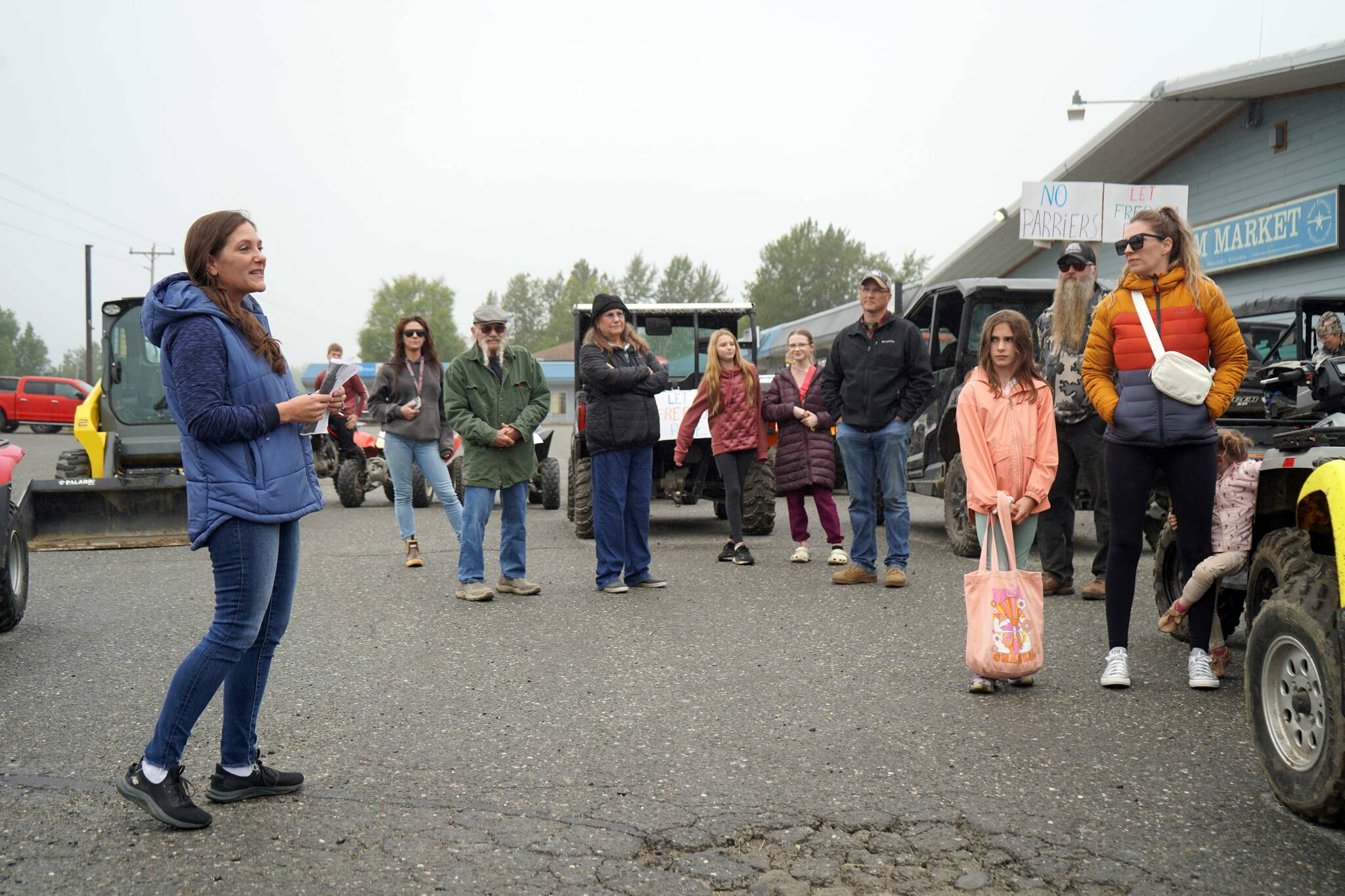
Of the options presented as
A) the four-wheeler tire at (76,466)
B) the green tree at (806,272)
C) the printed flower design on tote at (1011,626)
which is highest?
the green tree at (806,272)

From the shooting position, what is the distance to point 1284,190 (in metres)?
19.4

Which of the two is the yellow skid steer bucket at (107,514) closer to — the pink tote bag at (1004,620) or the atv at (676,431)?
the atv at (676,431)

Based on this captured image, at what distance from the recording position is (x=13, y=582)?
22.6ft

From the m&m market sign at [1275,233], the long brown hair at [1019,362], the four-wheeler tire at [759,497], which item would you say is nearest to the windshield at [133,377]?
the four-wheeler tire at [759,497]

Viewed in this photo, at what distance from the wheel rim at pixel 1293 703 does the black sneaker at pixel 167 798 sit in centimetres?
325

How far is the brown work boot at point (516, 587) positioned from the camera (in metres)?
8.23

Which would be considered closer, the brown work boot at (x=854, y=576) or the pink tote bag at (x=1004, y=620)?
the pink tote bag at (x=1004, y=620)

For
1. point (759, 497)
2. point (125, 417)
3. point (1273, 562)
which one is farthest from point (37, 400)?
point (1273, 562)

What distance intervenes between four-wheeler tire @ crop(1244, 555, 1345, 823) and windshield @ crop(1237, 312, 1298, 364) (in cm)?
607

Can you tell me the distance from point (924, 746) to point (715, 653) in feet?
5.92

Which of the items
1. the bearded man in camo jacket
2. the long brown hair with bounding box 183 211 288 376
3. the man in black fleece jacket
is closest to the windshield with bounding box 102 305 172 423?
the man in black fleece jacket

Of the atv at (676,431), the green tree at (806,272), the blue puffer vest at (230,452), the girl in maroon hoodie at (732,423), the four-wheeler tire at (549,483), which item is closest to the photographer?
the blue puffer vest at (230,452)

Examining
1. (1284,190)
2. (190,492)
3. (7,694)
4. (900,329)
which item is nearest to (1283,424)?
(900,329)

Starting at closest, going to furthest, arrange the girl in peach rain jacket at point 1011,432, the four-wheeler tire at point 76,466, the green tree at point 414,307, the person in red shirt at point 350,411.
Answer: the girl in peach rain jacket at point 1011,432, the person in red shirt at point 350,411, the four-wheeler tire at point 76,466, the green tree at point 414,307
